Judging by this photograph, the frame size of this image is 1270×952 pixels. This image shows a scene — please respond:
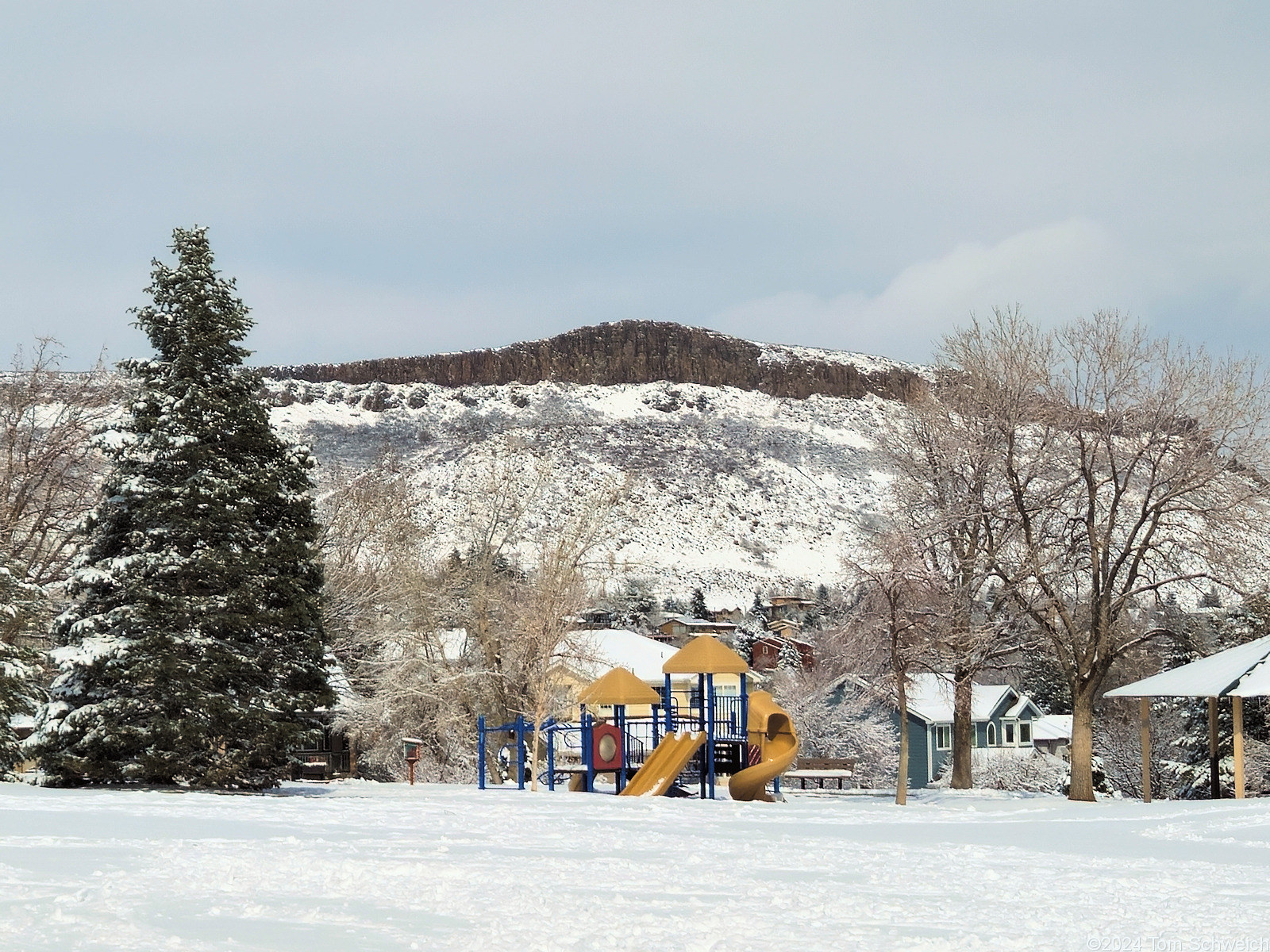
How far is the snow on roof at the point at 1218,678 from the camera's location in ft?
78.6

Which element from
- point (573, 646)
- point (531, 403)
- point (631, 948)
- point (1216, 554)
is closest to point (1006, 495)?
point (1216, 554)

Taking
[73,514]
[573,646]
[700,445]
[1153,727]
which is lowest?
[1153,727]

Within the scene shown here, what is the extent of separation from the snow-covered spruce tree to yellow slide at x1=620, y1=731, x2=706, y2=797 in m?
6.56

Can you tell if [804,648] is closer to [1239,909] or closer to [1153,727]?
[1153,727]

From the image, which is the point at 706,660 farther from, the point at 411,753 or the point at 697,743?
the point at 411,753

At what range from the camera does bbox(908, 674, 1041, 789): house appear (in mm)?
55781

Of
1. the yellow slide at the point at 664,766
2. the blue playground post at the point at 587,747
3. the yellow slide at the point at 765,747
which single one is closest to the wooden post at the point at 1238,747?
the yellow slide at the point at 765,747

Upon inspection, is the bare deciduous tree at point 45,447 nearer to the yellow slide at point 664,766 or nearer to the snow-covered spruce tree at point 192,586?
the snow-covered spruce tree at point 192,586

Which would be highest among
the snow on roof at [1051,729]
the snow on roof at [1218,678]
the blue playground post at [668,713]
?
the snow on roof at [1218,678]

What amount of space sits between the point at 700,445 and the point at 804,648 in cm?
7692

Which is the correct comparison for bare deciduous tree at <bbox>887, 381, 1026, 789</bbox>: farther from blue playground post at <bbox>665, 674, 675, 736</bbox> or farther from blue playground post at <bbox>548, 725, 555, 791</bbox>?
blue playground post at <bbox>548, 725, 555, 791</bbox>

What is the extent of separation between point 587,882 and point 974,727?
52561mm

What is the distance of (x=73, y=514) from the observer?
29078 mm

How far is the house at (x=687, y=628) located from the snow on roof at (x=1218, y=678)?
2783 inches
